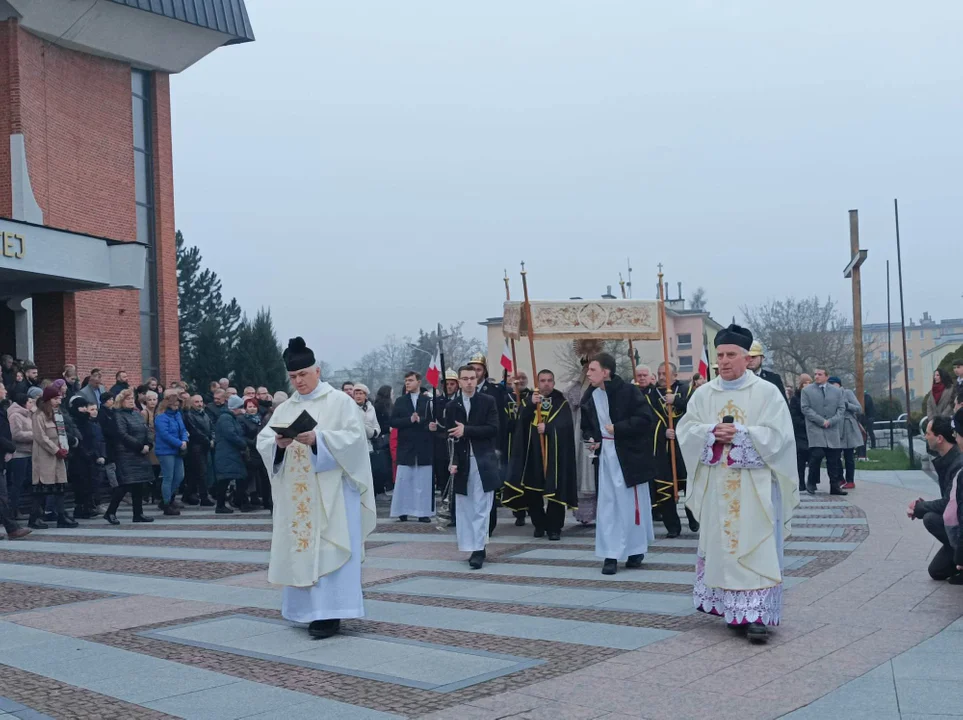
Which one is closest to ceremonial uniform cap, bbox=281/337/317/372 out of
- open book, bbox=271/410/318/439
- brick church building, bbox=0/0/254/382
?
open book, bbox=271/410/318/439

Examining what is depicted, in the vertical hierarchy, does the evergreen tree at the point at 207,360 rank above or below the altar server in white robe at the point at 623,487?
above

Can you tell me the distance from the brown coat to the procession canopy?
19.7 ft

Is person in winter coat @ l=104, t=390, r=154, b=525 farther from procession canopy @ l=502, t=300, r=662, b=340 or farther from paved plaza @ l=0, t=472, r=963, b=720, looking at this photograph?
procession canopy @ l=502, t=300, r=662, b=340

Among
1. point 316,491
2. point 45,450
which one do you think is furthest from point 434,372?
point 316,491

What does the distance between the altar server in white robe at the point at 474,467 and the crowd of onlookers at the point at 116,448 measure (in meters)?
5.17

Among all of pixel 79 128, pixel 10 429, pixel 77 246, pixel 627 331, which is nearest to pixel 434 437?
pixel 627 331

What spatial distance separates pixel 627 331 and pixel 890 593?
5.96 metres

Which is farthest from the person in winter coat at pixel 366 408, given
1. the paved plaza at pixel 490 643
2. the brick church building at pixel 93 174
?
the brick church building at pixel 93 174

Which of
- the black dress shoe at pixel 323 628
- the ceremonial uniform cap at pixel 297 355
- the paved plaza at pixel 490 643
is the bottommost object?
the paved plaza at pixel 490 643

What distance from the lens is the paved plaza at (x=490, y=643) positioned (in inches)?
206

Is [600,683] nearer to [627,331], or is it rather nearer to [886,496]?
[627,331]

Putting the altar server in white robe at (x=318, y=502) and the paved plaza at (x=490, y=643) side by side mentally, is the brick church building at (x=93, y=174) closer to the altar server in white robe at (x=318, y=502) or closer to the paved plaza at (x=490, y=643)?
the paved plaza at (x=490, y=643)

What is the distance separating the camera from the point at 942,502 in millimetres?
8195

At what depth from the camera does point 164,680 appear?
5.79 m
